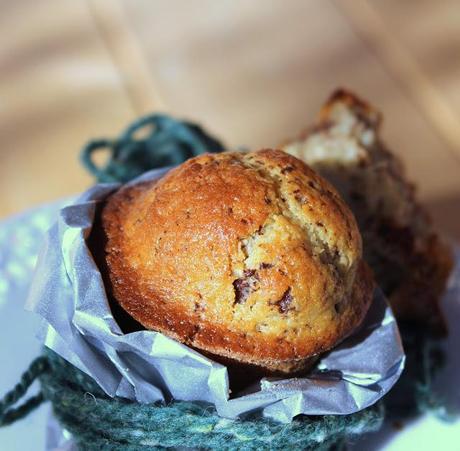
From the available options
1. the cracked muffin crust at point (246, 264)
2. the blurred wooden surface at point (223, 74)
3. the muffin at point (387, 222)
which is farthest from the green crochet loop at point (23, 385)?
the blurred wooden surface at point (223, 74)

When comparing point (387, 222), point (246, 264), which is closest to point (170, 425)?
point (246, 264)

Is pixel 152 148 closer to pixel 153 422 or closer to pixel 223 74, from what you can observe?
pixel 153 422

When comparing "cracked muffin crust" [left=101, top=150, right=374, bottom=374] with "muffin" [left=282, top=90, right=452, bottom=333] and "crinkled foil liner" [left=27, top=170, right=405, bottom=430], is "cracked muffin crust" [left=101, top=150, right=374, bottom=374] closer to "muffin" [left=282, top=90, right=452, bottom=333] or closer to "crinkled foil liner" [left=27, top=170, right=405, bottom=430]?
"crinkled foil liner" [left=27, top=170, right=405, bottom=430]

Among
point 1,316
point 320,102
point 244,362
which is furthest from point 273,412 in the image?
point 320,102

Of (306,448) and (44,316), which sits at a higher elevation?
(44,316)

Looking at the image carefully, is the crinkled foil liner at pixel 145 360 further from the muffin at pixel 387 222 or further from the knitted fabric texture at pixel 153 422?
the muffin at pixel 387 222

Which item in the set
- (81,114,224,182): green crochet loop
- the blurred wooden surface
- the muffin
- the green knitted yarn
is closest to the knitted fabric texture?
the green knitted yarn

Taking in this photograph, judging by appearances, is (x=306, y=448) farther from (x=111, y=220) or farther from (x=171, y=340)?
(x=111, y=220)
